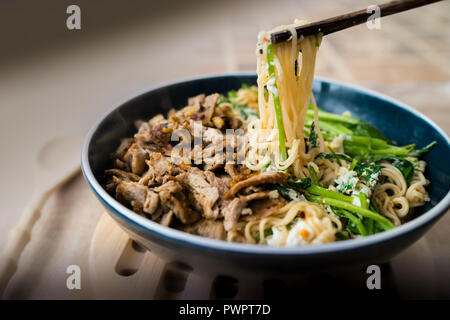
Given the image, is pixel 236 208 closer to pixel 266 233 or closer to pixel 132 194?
pixel 266 233

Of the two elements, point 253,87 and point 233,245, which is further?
point 253,87

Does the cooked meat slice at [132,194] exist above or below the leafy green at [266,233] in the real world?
above

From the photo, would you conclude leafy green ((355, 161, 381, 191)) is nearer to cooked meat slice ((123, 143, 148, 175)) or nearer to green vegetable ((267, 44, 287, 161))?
green vegetable ((267, 44, 287, 161))

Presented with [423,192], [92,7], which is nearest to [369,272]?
[423,192]

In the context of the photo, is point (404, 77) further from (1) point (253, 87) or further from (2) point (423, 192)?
(2) point (423, 192)

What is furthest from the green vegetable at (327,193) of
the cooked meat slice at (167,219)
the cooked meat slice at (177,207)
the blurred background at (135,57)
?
the blurred background at (135,57)

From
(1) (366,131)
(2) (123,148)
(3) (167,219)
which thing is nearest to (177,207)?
(3) (167,219)

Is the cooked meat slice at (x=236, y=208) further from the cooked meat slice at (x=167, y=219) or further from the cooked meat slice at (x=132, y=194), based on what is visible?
the cooked meat slice at (x=132, y=194)
